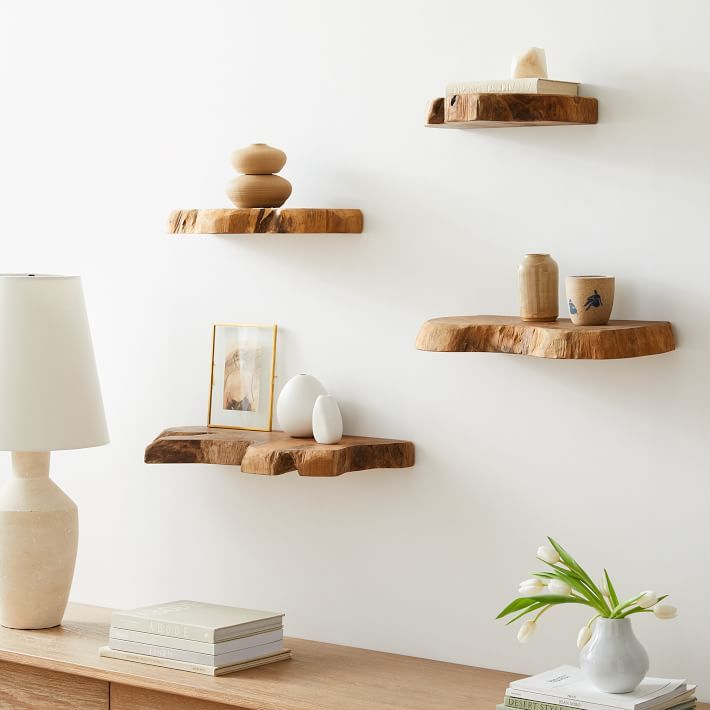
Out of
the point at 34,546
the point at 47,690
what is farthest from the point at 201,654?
the point at 34,546

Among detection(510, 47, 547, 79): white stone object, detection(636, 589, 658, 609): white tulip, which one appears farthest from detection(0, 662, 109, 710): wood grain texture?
detection(510, 47, 547, 79): white stone object

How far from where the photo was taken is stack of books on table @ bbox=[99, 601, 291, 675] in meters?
2.12

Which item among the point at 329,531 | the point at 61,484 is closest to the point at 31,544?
the point at 61,484

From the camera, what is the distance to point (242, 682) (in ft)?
6.79

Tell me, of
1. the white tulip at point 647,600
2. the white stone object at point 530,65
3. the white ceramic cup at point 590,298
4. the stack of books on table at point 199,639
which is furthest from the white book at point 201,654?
the white stone object at point 530,65

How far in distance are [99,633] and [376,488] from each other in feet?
2.20

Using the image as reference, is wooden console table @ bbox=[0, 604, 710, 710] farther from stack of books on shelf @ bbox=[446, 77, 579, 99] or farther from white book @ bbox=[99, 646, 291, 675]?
stack of books on shelf @ bbox=[446, 77, 579, 99]

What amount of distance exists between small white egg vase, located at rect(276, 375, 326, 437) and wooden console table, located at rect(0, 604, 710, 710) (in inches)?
17.6

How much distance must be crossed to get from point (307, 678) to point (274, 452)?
417mm

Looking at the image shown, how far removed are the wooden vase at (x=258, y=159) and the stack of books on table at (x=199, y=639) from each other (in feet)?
2.86

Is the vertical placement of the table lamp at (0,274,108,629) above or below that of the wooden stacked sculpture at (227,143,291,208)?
below

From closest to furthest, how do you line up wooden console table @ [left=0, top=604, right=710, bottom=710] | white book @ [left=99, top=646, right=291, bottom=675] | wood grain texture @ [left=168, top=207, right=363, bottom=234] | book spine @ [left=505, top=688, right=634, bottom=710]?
book spine @ [left=505, top=688, right=634, bottom=710], wooden console table @ [left=0, top=604, right=710, bottom=710], white book @ [left=99, top=646, right=291, bottom=675], wood grain texture @ [left=168, top=207, right=363, bottom=234]

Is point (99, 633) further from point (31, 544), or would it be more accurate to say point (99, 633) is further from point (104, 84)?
point (104, 84)

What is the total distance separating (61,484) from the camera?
9.14 ft
